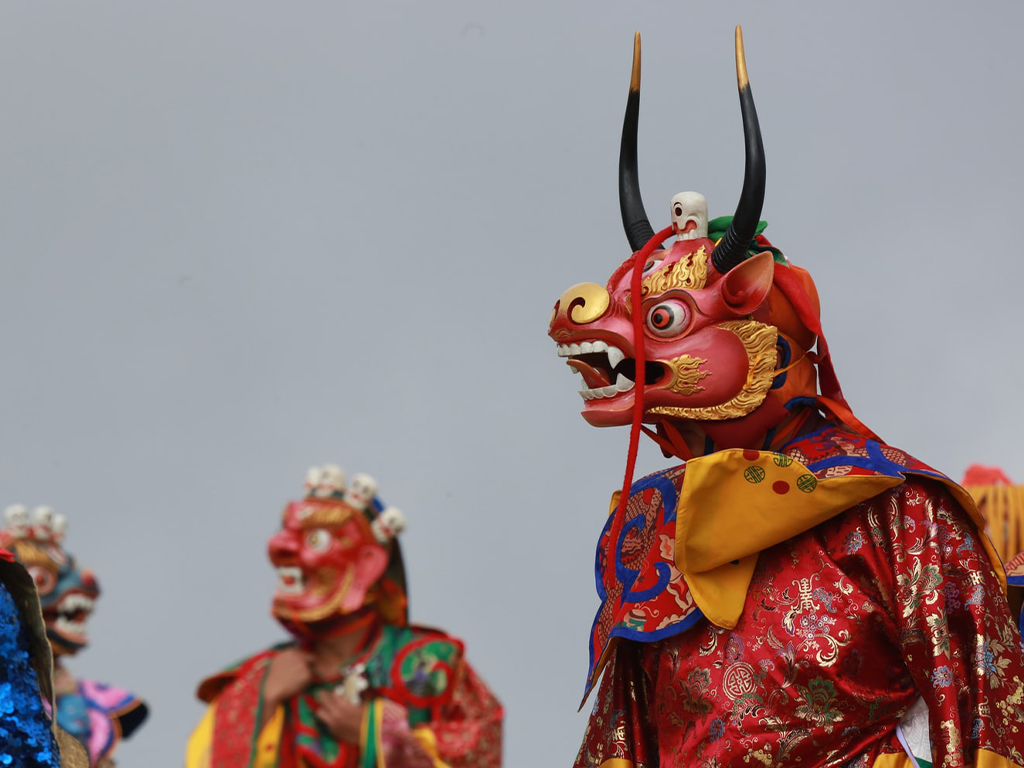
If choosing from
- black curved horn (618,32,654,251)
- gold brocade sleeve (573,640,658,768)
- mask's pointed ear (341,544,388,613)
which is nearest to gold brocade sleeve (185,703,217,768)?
mask's pointed ear (341,544,388,613)

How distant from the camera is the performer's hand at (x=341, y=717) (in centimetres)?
599

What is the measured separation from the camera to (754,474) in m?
4.02

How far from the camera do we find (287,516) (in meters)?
6.46

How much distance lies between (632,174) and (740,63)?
45 cm

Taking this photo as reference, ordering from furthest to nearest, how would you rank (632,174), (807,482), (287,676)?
(287,676) → (632,174) → (807,482)

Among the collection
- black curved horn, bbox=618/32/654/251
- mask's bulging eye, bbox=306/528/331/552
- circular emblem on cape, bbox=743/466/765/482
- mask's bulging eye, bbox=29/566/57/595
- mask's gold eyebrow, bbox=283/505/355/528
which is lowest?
mask's bulging eye, bbox=29/566/57/595

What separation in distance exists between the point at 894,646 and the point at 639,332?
95 centimetres

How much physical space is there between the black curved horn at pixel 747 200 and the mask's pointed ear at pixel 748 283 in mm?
39

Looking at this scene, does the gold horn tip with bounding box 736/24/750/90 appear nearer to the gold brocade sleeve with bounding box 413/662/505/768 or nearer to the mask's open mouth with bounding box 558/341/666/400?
the mask's open mouth with bounding box 558/341/666/400

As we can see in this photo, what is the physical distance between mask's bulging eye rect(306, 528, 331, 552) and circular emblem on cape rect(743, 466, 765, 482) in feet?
8.74

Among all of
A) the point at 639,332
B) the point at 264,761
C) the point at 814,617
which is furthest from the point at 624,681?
the point at 264,761

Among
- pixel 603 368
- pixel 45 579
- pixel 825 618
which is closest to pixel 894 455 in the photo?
pixel 825 618

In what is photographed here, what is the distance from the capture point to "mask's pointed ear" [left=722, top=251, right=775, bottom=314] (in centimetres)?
412

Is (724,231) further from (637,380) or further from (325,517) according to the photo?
(325,517)
